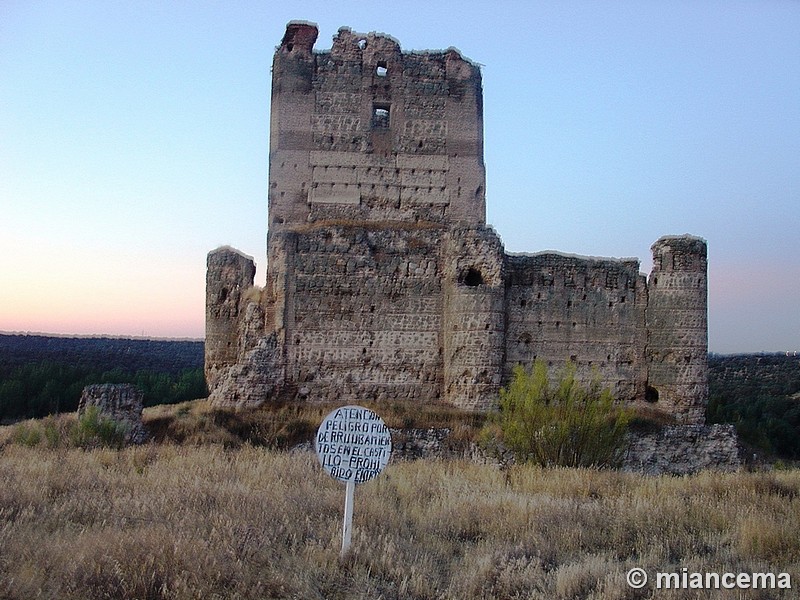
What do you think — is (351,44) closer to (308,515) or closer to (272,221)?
(272,221)

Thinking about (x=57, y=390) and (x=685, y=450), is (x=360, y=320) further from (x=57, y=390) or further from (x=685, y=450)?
(x=57, y=390)

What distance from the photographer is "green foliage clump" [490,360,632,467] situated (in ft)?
40.9

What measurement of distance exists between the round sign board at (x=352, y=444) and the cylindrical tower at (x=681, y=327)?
1242cm

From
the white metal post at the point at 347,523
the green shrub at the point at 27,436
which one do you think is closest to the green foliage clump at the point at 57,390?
the green shrub at the point at 27,436

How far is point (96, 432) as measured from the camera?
1476 cm

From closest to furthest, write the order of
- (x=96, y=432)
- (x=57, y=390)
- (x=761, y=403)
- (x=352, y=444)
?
(x=352, y=444)
(x=96, y=432)
(x=57, y=390)
(x=761, y=403)

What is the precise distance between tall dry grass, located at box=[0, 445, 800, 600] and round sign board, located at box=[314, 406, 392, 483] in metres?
0.61

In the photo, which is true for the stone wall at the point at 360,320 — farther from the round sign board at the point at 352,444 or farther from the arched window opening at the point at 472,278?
the round sign board at the point at 352,444

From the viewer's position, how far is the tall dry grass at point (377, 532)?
5.73 m

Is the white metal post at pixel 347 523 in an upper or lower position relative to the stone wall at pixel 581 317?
lower

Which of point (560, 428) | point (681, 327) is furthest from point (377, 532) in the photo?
point (681, 327)

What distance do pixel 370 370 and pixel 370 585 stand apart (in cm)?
1127
